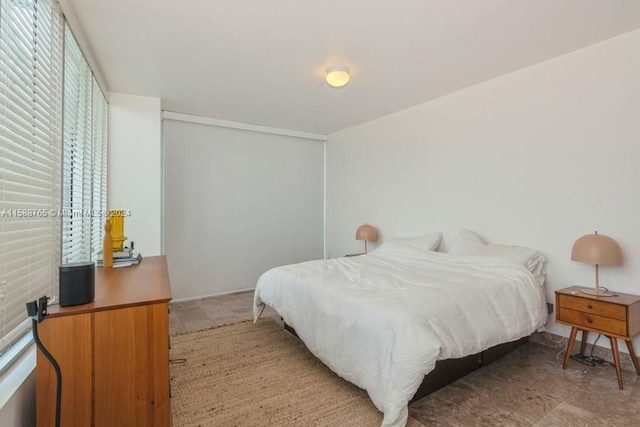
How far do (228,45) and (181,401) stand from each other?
259 cm

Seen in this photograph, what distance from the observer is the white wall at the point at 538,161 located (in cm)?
246

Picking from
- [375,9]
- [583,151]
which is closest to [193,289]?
[375,9]

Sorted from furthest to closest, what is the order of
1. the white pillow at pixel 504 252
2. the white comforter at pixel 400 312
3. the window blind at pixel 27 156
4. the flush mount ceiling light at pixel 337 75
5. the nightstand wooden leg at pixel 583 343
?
the flush mount ceiling light at pixel 337 75, the white pillow at pixel 504 252, the nightstand wooden leg at pixel 583 343, the white comforter at pixel 400 312, the window blind at pixel 27 156

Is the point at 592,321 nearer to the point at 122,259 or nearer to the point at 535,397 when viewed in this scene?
the point at 535,397

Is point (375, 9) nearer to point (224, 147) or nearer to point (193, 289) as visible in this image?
point (224, 147)

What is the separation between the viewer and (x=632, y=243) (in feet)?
7.89

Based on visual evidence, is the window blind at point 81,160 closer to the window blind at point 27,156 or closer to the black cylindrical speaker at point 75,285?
the window blind at point 27,156

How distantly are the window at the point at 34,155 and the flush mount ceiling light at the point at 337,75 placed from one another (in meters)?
1.93

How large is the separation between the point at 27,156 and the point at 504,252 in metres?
3.37

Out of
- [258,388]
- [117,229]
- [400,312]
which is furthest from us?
[117,229]

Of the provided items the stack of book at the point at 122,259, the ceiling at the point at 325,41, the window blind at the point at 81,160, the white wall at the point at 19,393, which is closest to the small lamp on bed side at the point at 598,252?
the ceiling at the point at 325,41

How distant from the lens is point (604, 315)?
223 centimetres

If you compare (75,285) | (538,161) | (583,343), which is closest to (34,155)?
(75,285)

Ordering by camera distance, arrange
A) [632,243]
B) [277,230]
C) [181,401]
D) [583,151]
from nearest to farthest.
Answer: [181,401], [632,243], [583,151], [277,230]
